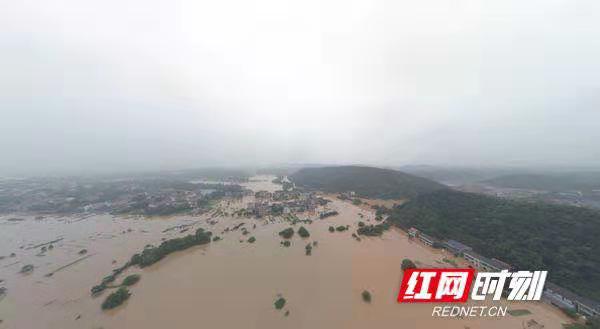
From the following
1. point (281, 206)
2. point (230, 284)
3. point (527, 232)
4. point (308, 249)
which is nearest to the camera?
point (230, 284)

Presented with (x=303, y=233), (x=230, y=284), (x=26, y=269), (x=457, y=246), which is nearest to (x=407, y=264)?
(x=457, y=246)

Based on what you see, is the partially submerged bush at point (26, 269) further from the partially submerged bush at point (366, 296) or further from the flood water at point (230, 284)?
the partially submerged bush at point (366, 296)

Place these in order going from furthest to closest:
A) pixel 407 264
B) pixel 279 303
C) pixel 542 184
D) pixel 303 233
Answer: pixel 542 184
pixel 303 233
pixel 407 264
pixel 279 303

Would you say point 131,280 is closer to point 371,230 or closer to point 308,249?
point 308,249

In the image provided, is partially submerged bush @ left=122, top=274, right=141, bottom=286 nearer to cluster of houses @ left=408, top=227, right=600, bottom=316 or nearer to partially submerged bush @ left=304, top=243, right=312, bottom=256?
partially submerged bush @ left=304, top=243, right=312, bottom=256

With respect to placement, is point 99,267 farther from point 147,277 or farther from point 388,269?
point 388,269

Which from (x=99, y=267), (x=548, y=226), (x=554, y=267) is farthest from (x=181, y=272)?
(x=548, y=226)

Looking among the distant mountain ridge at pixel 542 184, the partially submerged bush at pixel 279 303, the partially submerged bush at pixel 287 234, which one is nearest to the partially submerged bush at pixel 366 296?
the partially submerged bush at pixel 279 303
